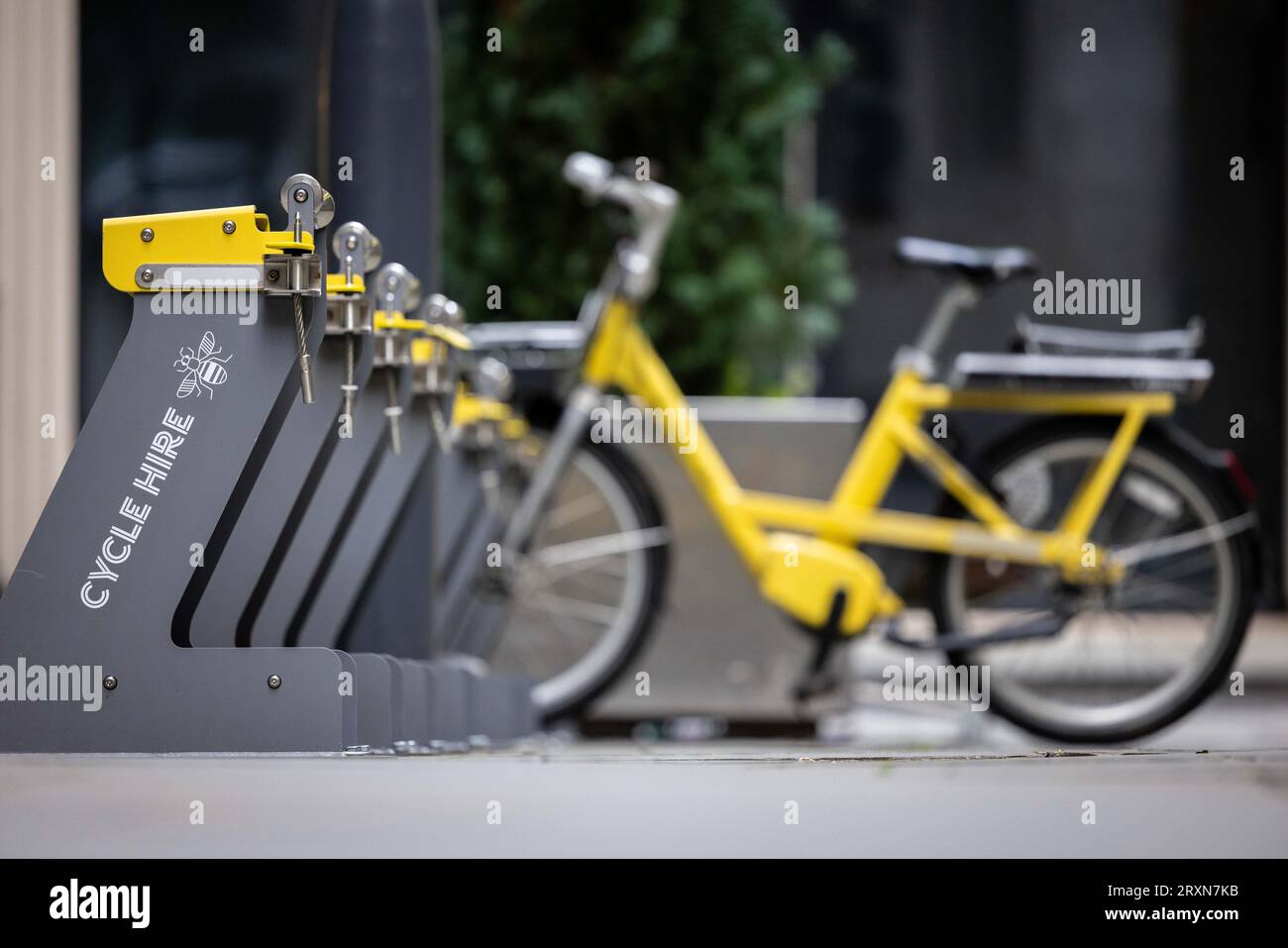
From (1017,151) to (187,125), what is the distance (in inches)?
151

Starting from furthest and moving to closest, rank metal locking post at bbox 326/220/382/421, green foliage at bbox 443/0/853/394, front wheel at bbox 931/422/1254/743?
green foliage at bbox 443/0/853/394
front wheel at bbox 931/422/1254/743
metal locking post at bbox 326/220/382/421

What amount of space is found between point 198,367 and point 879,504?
8.32 ft

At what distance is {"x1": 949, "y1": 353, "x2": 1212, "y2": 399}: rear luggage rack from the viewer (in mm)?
3742

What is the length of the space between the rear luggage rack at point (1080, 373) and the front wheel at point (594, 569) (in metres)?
0.90

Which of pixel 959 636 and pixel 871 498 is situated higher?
pixel 871 498

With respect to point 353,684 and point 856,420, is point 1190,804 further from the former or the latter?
point 856,420

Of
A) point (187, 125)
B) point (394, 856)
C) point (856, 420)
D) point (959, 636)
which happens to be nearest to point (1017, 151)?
point (856, 420)

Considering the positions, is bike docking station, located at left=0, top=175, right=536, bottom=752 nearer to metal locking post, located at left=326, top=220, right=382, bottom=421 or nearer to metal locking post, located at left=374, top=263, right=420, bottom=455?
metal locking post, located at left=326, top=220, right=382, bottom=421

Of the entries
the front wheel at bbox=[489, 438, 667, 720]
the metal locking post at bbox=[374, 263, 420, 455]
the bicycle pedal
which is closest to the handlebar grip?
the front wheel at bbox=[489, 438, 667, 720]

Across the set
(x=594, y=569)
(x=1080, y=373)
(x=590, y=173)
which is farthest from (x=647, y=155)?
(x=1080, y=373)

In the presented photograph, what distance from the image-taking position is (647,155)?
19.0ft

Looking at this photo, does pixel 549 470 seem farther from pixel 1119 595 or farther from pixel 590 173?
pixel 1119 595

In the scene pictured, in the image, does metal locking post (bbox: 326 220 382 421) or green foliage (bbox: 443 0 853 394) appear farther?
green foliage (bbox: 443 0 853 394)

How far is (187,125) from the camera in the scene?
6.25m
